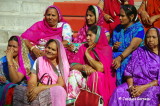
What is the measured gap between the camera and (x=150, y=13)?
6.45 m

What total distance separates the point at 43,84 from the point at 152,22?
7.90 feet

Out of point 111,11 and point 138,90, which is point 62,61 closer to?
point 138,90

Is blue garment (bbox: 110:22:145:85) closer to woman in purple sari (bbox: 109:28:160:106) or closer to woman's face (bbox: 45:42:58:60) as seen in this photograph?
woman in purple sari (bbox: 109:28:160:106)

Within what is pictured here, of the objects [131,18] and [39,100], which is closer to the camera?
[39,100]

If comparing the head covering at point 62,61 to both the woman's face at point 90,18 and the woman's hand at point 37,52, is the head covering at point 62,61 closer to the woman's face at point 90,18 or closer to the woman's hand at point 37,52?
the woman's hand at point 37,52

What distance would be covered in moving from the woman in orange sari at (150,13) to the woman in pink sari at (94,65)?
47.6 inches

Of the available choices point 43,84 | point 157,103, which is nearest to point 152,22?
point 157,103

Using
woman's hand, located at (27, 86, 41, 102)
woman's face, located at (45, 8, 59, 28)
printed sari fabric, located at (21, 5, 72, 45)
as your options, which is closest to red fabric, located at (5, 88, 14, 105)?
woman's hand, located at (27, 86, 41, 102)

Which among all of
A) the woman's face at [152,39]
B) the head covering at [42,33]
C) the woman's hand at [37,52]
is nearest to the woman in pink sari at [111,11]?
the head covering at [42,33]

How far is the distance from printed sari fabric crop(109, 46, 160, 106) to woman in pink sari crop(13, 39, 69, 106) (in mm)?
740

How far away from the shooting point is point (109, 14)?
6512 millimetres

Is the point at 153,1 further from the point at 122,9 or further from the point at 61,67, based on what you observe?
the point at 61,67

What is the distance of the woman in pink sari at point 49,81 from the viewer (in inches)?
181

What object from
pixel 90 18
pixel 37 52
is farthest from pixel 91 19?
pixel 37 52
